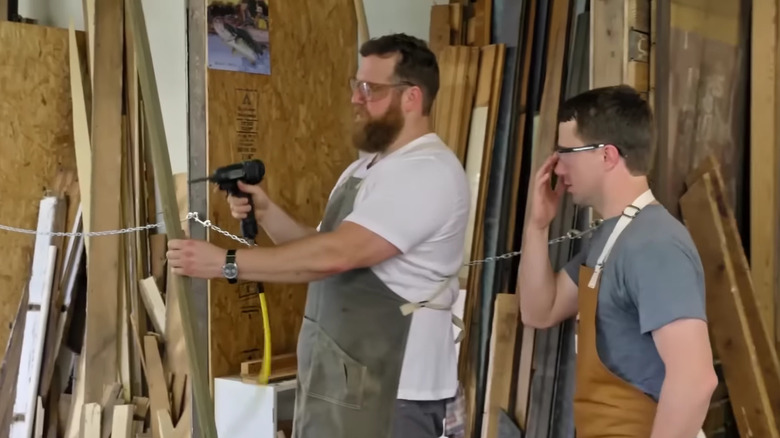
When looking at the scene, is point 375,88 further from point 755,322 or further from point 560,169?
point 755,322

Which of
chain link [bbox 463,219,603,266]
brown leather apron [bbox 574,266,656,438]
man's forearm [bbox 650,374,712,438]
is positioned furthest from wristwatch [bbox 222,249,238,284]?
chain link [bbox 463,219,603,266]

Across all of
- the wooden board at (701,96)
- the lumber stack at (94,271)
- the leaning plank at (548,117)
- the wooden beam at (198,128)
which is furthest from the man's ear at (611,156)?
the lumber stack at (94,271)

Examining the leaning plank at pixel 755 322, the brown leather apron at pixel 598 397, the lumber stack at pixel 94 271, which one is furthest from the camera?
the lumber stack at pixel 94 271

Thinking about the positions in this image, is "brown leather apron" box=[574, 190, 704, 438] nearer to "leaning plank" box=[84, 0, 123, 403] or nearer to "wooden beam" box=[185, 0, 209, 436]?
"wooden beam" box=[185, 0, 209, 436]

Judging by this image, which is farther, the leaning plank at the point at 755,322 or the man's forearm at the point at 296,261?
the leaning plank at the point at 755,322

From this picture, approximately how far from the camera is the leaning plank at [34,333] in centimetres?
379

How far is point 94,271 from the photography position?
12.1 feet

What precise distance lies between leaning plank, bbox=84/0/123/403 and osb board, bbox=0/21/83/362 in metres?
0.40

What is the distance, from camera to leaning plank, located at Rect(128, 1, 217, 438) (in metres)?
1.63

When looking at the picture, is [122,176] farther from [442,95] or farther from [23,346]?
[442,95]

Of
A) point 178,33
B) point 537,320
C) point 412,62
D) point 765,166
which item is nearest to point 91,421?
point 178,33

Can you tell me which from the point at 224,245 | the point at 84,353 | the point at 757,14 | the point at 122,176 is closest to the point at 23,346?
the point at 84,353

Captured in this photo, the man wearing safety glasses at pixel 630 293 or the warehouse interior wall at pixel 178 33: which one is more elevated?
the warehouse interior wall at pixel 178 33

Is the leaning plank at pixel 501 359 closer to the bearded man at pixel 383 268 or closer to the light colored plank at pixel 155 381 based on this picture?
the bearded man at pixel 383 268
